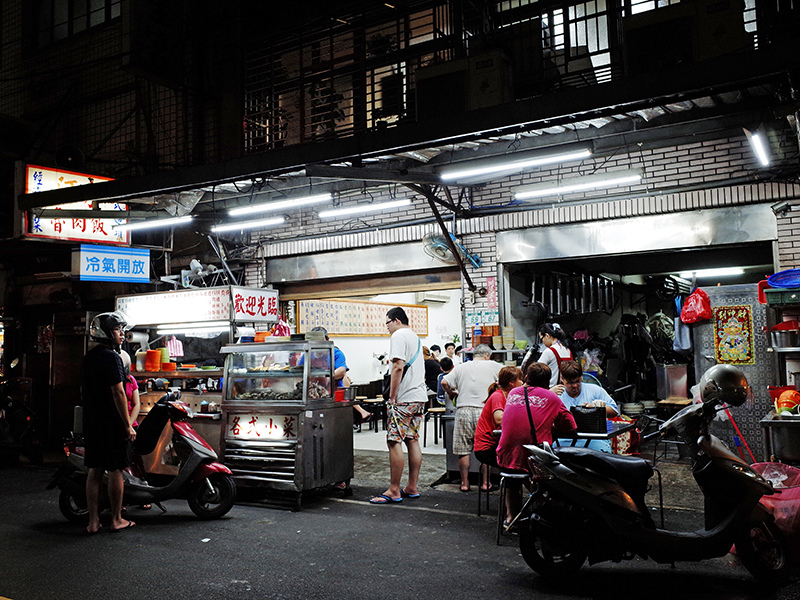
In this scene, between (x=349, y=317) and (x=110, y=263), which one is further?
(x=349, y=317)

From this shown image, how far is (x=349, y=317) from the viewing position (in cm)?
1706

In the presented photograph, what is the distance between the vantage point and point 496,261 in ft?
37.3

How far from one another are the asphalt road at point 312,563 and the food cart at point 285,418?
50 centimetres

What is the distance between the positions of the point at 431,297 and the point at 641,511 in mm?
16230

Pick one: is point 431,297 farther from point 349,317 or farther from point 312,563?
point 312,563

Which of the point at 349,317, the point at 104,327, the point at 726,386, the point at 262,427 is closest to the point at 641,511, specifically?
the point at 726,386

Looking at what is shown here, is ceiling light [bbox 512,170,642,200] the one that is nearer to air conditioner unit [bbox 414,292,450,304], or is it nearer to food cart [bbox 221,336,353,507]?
food cart [bbox 221,336,353,507]

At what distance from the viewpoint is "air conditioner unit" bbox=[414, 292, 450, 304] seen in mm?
20422

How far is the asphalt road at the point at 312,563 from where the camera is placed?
4.80 m

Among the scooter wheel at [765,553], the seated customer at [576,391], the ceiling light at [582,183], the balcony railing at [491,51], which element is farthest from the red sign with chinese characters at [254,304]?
the scooter wheel at [765,553]

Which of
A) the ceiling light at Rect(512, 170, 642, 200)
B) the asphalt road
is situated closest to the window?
the ceiling light at Rect(512, 170, 642, 200)

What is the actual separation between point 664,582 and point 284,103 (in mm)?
11312

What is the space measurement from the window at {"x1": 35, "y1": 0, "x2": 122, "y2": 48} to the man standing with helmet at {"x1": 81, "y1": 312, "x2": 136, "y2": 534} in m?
11.6

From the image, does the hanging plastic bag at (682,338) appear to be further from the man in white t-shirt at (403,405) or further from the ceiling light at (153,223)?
the ceiling light at (153,223)
